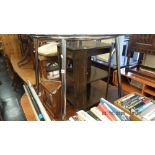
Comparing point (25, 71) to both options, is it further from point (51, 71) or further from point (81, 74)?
point (81, 74)

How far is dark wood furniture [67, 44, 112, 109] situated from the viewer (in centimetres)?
91

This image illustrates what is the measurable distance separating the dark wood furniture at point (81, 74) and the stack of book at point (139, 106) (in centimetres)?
26

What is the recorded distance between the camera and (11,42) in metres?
2.57

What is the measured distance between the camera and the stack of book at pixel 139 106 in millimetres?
768

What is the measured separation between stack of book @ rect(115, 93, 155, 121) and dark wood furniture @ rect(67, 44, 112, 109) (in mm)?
260

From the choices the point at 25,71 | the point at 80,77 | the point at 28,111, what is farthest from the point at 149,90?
the point at 25,71

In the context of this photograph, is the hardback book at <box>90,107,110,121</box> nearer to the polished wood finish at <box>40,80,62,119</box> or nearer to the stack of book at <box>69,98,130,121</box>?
the stack of book at <box>69,98,130,121</box>

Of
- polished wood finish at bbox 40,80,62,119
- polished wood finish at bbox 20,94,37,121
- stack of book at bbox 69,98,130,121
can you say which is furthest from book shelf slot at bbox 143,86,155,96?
polished wood finish at bbox 20,94,37,121

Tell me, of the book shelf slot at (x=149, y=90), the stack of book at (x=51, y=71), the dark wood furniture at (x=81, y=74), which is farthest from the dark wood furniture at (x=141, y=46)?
the stack of book at (x=51, y=71)

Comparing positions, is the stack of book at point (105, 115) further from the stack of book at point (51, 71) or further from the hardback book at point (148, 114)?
the stack of book at point (51, 71)

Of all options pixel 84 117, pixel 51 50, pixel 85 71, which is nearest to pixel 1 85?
pixel 51 50

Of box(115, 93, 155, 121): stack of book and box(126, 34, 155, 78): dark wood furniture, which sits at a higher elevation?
box(126, 34, 155, 78): dark wood furniture
